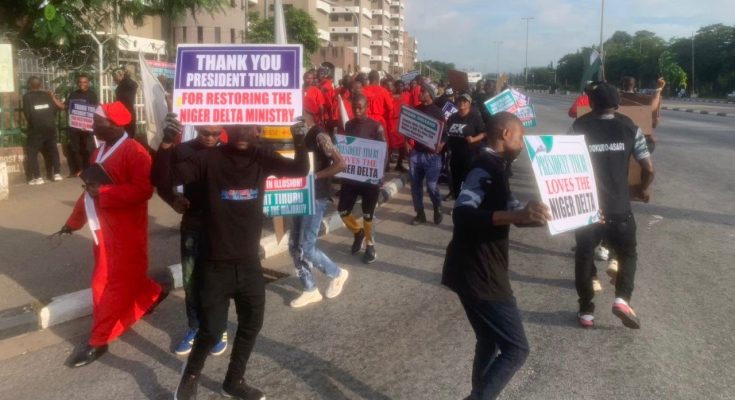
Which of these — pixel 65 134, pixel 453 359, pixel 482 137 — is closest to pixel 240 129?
pixel 453 359

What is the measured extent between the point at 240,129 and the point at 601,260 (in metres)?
4.66

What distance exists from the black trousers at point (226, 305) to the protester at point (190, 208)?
140 mm

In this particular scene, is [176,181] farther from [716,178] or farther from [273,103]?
[716,178]

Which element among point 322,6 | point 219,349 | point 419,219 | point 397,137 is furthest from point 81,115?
point 322,6

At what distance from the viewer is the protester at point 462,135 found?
8.70 m

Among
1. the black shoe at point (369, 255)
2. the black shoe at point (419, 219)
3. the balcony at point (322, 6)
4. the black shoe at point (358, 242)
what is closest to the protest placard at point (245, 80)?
the black shoe at point (369, 255)

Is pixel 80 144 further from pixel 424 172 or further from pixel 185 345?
pixel 185 345

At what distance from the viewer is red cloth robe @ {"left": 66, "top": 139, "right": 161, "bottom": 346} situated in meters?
4.58

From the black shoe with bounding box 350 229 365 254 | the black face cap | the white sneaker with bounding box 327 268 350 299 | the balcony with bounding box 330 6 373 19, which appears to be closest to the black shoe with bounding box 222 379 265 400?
the white sneaker with bounding box 327 268 350 299

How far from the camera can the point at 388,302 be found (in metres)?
5.83

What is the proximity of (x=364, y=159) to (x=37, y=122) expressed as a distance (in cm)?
652

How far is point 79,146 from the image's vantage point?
11.8m

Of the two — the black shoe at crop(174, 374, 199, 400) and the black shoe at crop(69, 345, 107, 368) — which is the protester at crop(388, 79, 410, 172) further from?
the black shoe at crop(174, 374, 199, 400)

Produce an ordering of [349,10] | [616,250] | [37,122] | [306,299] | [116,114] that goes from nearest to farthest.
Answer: [116,114], [616,250], [306,299], [37,122], [349,10]
